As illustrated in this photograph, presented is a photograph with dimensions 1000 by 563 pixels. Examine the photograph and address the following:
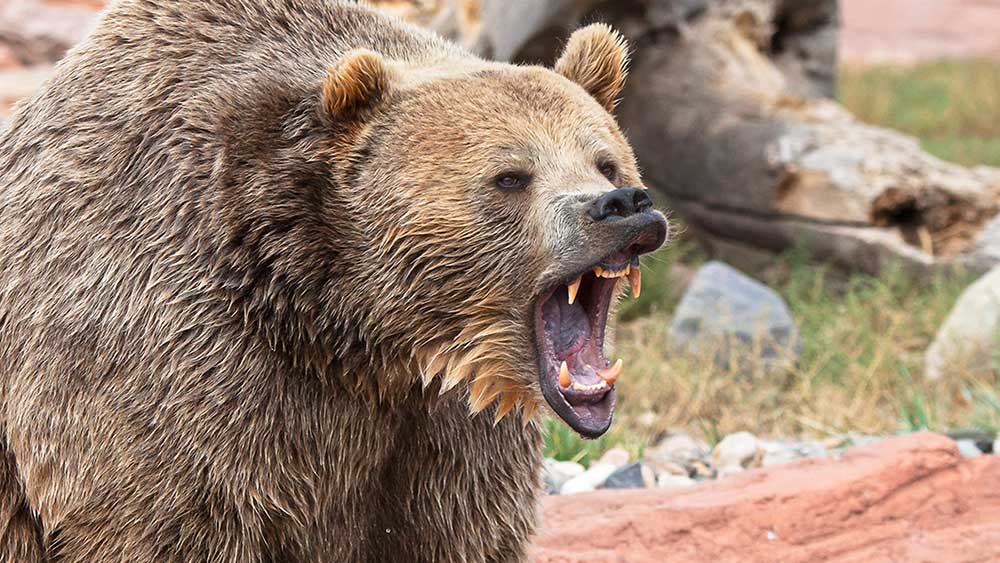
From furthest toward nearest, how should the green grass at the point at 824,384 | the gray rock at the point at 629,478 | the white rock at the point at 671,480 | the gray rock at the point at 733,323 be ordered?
1. the gray rock at the point at 733,323
2. the green grass at the point at 824,384
3. the white rock at the point at 671,480
4. the gray rock at the point at 629,478

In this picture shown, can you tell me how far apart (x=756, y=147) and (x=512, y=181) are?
18.3ft

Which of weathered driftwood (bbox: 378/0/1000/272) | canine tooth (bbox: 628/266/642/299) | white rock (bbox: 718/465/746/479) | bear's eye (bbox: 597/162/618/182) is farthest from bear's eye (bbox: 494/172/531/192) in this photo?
weathered driftwood (bbox: 378/0/1000/272)

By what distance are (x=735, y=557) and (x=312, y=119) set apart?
195cm

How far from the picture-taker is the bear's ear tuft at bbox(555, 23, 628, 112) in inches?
132

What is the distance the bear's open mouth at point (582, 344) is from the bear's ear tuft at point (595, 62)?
0.59m

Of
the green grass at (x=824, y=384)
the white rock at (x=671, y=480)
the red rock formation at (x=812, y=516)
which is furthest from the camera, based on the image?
the green grass at (x=824, y=384)

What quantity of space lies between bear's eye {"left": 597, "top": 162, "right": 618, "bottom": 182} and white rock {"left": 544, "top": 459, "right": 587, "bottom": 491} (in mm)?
2141

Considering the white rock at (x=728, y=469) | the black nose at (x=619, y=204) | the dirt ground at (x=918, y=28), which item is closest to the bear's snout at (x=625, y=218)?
the black nose at (x=619, y=204)

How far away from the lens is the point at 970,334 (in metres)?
6.77

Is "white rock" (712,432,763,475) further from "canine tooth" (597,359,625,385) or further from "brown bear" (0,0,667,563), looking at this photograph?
"canine tooth" (597,359,625,385)

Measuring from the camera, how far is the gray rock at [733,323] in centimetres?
685

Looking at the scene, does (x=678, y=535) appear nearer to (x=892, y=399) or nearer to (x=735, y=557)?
(x=735, y=557)

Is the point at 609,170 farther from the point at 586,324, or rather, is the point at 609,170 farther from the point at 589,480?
the point at 589,480

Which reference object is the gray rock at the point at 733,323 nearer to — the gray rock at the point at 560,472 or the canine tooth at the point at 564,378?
the gray rock at the point at 560,472
